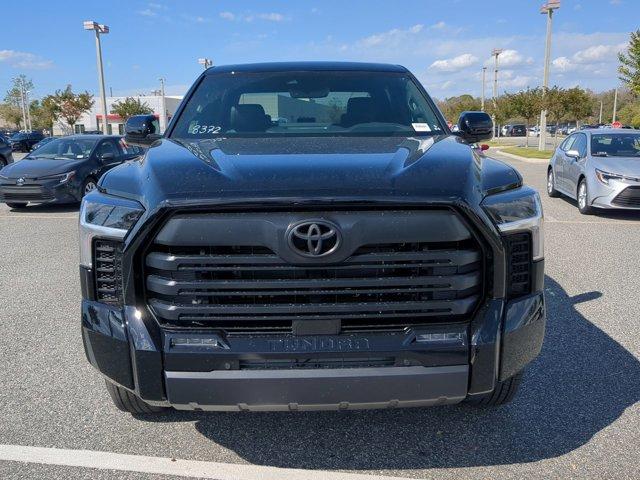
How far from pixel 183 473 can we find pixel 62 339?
2.22 meters

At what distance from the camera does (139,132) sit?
412 cm

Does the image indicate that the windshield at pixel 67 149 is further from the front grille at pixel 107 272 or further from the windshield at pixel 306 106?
the front grille at pixel 107 272

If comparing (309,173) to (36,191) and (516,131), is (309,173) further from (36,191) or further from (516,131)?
(516,131)

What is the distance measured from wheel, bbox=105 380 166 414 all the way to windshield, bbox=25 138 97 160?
1043cm

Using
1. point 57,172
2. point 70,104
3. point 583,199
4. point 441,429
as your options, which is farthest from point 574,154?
point 70,104

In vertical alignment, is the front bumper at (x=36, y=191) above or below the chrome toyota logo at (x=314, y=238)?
below

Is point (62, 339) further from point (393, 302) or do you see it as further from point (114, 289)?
point (393, 302)

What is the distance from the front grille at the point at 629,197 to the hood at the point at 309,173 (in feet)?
25.3

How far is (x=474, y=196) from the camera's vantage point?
2.41 metres

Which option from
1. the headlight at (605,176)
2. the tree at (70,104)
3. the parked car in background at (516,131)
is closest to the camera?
the headlight at (605,176)

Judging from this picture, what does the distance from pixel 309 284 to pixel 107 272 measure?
875mm

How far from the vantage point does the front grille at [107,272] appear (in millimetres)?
2447

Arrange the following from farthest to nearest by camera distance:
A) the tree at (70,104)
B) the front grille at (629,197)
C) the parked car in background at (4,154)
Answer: the tree at (70,104) → the parked car in background at (4,154) → the front grille at (629,197)

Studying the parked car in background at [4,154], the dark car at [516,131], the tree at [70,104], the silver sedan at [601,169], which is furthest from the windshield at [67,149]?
the dark car at [516,131]
